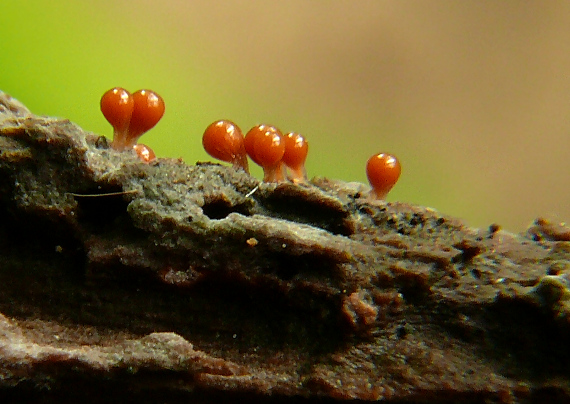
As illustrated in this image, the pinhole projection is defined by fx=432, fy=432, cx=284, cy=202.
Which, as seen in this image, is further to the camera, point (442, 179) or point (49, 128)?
point (442, 179)

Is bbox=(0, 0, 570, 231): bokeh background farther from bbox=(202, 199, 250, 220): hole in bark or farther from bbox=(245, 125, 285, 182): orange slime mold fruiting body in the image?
bbox=(202, 199, 250, 220): hole in bark

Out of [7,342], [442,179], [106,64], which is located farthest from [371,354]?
[106,64]

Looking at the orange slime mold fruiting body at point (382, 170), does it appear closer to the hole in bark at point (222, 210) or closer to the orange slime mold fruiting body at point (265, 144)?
the orange slime mold fruiting body at point (265, 144)

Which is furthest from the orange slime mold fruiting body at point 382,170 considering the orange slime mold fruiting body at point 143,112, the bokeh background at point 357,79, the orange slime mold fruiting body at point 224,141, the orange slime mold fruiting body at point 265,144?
the bokeh background at point 357,79

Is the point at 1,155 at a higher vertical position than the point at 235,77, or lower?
lower

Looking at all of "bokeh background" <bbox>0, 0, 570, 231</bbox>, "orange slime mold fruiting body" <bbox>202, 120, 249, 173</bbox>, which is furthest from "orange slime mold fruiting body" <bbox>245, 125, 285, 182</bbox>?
"bokeh background" <bbox>0, 0, 570, 231</bbox>

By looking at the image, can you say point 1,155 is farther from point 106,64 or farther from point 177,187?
point 106,64
